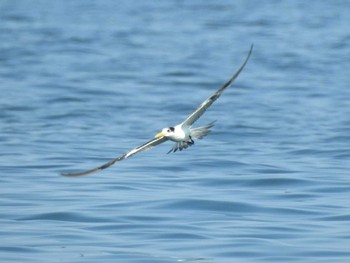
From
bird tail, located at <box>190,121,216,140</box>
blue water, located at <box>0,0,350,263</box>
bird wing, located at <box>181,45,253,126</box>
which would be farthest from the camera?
blue water, located at <box>0,0,350,263</box>

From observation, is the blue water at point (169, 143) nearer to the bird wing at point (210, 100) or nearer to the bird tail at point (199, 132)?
the bird tail at point (199, 132)

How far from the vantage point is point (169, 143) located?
21.8 meters

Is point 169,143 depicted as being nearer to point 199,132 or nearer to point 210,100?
point 199,132

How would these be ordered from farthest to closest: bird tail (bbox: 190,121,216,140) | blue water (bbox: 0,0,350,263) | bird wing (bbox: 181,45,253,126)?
blue water (bbox: 0,0,350,263), bird tail (bbox: 190,121,216,140), bird wing (bbox: 181,45,253,126)

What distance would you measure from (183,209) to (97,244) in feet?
6.68

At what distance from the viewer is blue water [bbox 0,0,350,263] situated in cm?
1319

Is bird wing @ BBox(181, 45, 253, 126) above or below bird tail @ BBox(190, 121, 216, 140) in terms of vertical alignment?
above

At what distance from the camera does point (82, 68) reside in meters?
34.7

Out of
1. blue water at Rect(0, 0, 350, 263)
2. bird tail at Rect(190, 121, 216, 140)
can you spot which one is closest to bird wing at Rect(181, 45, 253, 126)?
bird tail at Rect(190, 121, 216, 140)

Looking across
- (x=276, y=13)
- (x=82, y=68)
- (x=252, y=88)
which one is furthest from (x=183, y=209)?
(x=276, y=13)

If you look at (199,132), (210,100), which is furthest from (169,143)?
(210,100)

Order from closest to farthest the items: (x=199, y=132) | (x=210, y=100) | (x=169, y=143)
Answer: (x=210, y=100), (x=199, y=132), (x=169, y=143)

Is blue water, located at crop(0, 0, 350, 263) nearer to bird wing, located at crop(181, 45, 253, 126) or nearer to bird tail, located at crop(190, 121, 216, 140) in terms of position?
bird tail, located at crop(190, 121, 216, 140)

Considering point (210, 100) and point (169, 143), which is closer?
point (210, 100)
